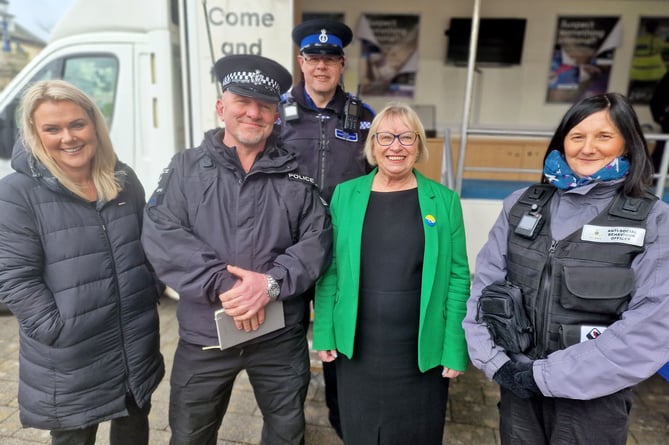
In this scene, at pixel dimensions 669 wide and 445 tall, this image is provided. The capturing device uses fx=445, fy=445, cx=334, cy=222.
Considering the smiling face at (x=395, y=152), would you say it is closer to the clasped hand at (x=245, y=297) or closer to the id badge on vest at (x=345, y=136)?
the id badge on vest at (x=345, y=136)

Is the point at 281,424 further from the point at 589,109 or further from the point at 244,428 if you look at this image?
the point at 589,109

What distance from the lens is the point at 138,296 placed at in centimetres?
170

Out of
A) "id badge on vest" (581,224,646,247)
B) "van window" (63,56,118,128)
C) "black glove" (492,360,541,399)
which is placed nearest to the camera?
"id badge on vest" (581,224,646,247)

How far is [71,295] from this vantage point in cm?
154

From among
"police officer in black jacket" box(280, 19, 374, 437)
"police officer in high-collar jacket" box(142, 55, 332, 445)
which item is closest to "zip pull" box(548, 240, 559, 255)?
"police officer in high-collar jacket" box(142, 55, 332, 445)

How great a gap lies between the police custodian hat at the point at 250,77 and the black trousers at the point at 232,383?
3.01ft

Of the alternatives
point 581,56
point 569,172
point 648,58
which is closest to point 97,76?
point 569,172

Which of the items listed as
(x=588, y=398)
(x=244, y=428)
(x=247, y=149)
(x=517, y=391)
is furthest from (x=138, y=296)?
(x=588, y=398)

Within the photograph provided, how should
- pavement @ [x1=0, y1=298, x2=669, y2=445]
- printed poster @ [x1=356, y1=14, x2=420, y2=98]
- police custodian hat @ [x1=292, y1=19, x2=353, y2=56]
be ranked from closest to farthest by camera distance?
police custodian hat @ [x1=292, y1=19, x2=353, y2=56] < pavement @ [x1=0, y1=298, x2=669, y2=445] < printed poster @ [x1=356, y1=14, x2=420, y2=98]

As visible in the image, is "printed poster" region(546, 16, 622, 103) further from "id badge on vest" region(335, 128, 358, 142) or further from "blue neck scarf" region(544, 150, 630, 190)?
"blue neck scarf" region(544, 150, 630, 190)

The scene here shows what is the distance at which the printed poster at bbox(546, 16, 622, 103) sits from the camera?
6113 millimetres

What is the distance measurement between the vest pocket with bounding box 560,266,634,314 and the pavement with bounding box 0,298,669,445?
4.73ft

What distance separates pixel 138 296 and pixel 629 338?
5.39 feet

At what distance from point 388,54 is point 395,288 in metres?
5.50
